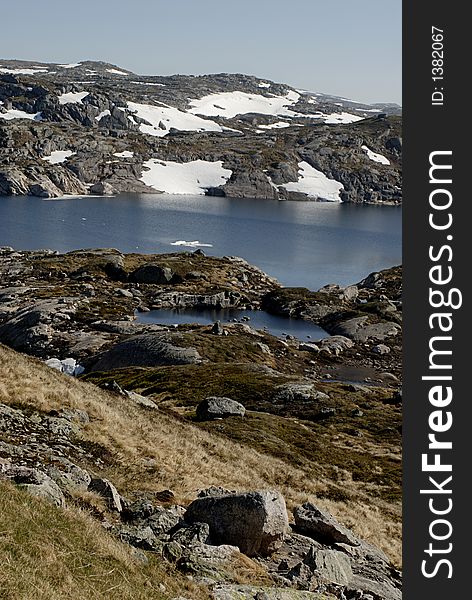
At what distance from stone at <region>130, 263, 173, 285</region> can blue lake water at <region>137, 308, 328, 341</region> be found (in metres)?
16.8

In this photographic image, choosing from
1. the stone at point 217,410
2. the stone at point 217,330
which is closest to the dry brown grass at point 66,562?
the stone at point 217,410

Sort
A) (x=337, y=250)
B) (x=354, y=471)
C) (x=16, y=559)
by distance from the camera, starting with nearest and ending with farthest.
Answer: (x=16, y=559)
(x=354, y=471)
(x=337, y=250)

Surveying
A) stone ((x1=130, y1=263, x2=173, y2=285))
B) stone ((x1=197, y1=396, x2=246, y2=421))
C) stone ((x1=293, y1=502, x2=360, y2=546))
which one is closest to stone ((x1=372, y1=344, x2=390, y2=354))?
stone ((x1=130, y1=263, x2=173, y2=285))

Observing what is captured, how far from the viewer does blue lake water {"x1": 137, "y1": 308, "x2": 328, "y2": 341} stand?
352 ft

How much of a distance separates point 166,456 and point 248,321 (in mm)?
87246

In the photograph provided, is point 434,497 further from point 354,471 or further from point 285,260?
point 285,260

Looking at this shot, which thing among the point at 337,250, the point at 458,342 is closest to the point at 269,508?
the point at 458,342

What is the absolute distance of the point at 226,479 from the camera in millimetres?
25266

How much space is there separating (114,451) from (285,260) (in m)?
143

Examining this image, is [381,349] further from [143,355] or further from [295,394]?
[295,394]

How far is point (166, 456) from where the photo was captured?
25234 millimetres

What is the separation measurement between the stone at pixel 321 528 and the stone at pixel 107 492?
20.9ft

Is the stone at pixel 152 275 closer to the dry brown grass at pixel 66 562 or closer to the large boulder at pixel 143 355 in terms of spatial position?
the large boulder at pixel 143 355

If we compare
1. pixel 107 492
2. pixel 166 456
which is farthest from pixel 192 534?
pixel 166 456
